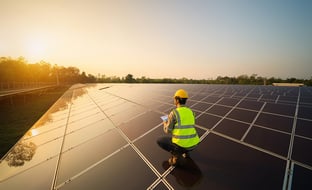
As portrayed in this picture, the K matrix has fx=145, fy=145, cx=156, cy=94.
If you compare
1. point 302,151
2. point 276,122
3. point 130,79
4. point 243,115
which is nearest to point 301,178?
point 302,151

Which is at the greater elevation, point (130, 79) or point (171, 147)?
point (130, 79)

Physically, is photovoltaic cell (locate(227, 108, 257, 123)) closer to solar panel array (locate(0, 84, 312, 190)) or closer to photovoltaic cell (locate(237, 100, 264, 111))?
solar panel array (locate(0, 84, 312, 190))

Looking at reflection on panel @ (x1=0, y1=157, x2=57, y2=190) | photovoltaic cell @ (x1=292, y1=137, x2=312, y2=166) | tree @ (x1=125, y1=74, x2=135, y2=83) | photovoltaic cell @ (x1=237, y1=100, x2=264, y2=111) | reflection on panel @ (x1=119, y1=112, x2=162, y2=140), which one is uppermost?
tree @ (x1=125, y1=74, x2=135, y2=83)

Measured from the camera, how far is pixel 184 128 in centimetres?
386

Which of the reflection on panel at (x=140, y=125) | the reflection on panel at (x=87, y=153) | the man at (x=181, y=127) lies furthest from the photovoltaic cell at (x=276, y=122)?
the reflection on panel at (x=87, y=153)

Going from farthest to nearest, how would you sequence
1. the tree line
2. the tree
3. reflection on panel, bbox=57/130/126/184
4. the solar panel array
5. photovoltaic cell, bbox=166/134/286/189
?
the tree → the tree line → reflection on panel, bbox=57/130/126/184 → the solar panel array → photovoltaic cell, bbox=166/134/286/189

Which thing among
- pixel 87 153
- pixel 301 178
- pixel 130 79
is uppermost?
pixel 130 79

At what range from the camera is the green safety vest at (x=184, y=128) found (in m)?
3.83

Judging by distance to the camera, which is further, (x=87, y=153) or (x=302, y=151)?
(x=87, y=153)

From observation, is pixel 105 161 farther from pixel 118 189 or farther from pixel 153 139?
pixel 153 139

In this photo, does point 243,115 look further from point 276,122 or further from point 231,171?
point 231,171

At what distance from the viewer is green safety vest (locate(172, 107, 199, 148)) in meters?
3.83

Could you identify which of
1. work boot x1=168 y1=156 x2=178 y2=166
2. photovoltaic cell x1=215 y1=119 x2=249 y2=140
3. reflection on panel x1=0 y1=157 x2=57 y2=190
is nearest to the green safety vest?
work boot x1=168 y1=156 x2=178 y2=166

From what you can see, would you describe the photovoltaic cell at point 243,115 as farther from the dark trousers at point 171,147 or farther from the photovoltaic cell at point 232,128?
the dark trousers at point 171,147
